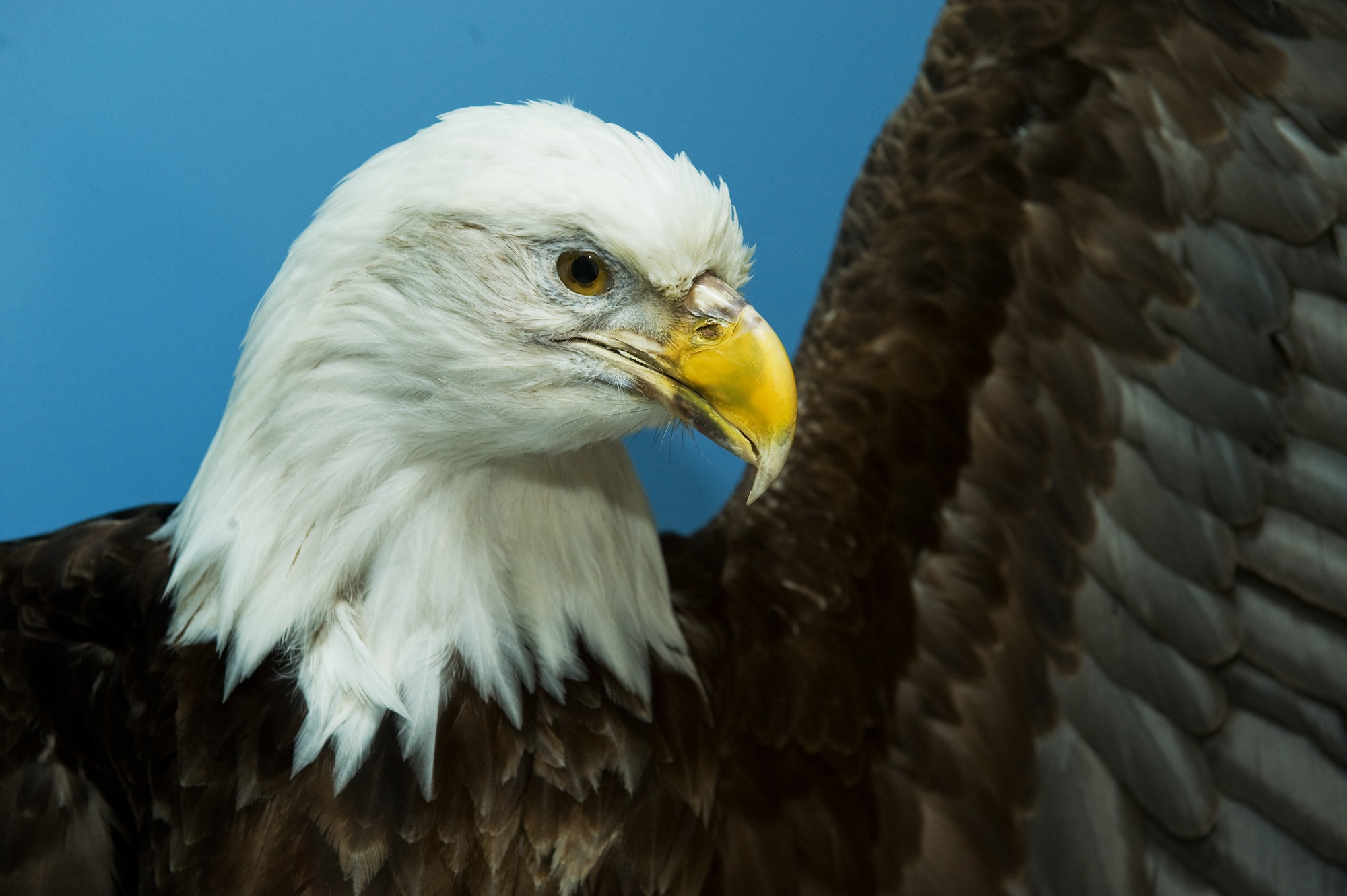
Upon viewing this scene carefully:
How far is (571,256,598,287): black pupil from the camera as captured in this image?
38.2 inches

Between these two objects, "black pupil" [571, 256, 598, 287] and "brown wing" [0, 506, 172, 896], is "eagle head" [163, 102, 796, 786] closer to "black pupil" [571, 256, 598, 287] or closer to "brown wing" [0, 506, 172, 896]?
"black pupil" [571, 256, 598, 287]

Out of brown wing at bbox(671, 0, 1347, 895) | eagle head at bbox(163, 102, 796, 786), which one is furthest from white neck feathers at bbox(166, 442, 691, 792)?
brown wing at bbox(671, 0, 1347, 895)

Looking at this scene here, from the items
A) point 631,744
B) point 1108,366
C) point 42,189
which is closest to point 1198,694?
point 1108,366

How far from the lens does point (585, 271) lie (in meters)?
0.98

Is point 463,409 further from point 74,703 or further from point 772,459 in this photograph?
point 74,703

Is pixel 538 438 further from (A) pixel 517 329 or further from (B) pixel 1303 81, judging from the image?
(B) pixel 1303 81

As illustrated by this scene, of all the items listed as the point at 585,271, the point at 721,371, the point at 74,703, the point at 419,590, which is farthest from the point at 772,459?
the point at 74,703

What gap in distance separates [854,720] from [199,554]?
72 centimetres

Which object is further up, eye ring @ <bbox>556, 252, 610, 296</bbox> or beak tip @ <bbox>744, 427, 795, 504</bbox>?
eye ring @ <bbox>556, 252, 610, 296</bbox>

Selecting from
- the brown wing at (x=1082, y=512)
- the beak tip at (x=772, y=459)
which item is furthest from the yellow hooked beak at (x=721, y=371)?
the brown wing at (x=1082, y=512)

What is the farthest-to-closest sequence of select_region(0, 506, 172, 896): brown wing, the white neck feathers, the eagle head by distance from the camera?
1. select_region(0, 506, 172, 896): brown wing
2. the white neck feathers
3. the eagle head

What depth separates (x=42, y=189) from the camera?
1832 millimetres

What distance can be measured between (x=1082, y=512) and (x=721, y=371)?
0.50 meters

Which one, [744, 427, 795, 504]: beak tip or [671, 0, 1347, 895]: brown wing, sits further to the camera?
[671, 0, 1347, 895]: brown wing
